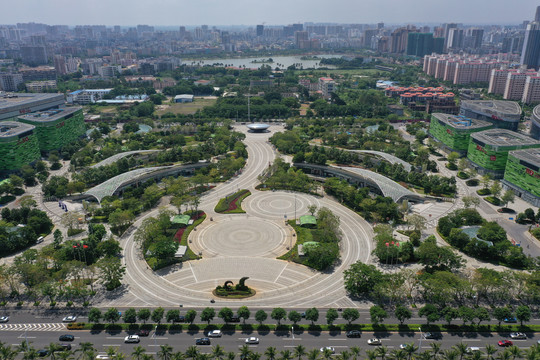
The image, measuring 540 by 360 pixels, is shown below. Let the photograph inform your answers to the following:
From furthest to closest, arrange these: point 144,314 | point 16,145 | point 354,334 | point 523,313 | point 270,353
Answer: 1. point 16,145
2. point 144,314
3. point 523,313
4. point 354,334
5. point 270,353

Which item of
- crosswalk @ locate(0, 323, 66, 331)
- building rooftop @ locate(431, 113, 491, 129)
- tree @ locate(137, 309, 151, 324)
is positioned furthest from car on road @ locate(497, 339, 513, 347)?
building rooftop @ locate(431, 113, 491, 129)

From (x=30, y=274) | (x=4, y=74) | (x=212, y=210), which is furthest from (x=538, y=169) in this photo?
(x=4, y=74)

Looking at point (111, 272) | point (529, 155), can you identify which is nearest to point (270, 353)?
point (111, 272)

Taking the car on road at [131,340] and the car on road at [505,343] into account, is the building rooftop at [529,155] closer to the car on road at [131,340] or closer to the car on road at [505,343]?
the car on road at [505,343]

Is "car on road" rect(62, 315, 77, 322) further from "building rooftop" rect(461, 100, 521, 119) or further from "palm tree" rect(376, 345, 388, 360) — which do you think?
"building rooftop" rect(461, 100, 521, 119)

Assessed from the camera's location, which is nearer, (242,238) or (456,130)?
(242,238)

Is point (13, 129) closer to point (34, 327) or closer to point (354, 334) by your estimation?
point (34, 327)

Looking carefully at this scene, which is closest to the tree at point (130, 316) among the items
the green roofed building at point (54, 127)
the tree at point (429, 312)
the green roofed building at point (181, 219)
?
the green roofed building at point (181, 219)
